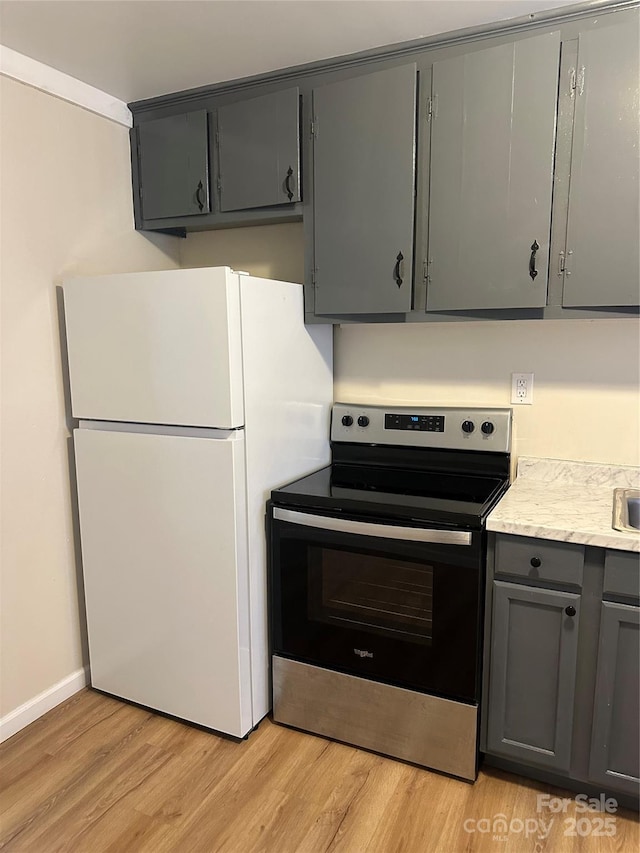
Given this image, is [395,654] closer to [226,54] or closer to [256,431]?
[256,431]

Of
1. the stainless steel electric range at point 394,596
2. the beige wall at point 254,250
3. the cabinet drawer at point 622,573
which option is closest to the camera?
the cabinet drawer at point 622,573

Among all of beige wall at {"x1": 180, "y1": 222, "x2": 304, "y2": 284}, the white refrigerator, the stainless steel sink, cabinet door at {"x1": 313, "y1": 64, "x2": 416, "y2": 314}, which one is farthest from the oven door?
beige wall at {"x1": 180, "y1": 222, "x2": 304, "y2": 284}

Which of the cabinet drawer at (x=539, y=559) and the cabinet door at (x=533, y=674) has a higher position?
the cabinet drawer at (x=539, y=559)

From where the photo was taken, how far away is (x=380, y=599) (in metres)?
2.01

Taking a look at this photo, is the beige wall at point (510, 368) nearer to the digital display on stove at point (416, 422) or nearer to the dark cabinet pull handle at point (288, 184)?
the digital display on stove at point (416, 422)

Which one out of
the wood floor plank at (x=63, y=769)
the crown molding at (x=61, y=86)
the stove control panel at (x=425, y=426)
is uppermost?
the crown molding at (x=61, y=86)

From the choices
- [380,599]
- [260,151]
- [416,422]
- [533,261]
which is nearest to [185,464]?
[380,599]

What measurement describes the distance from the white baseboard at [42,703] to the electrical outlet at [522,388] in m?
2.04

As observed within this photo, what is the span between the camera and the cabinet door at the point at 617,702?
167 cm

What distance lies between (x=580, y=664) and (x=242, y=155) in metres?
2.07

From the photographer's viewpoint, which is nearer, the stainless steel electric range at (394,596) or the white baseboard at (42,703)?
the stainless steel electric range at (394,596)

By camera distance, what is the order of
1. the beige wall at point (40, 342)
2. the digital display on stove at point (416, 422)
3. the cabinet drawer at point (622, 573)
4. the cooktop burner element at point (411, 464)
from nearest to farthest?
the cabinet drawer at point (622, 573)
the cooktop burner element at point (411, 464)
the beige wall at point (40, 342)
the digital display on stove at point (416, 422)

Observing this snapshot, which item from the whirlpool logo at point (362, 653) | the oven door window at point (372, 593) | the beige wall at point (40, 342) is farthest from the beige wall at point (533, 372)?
the beige wall at point (40, 342)

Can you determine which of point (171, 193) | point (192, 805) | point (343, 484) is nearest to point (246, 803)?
point (192, 805)
